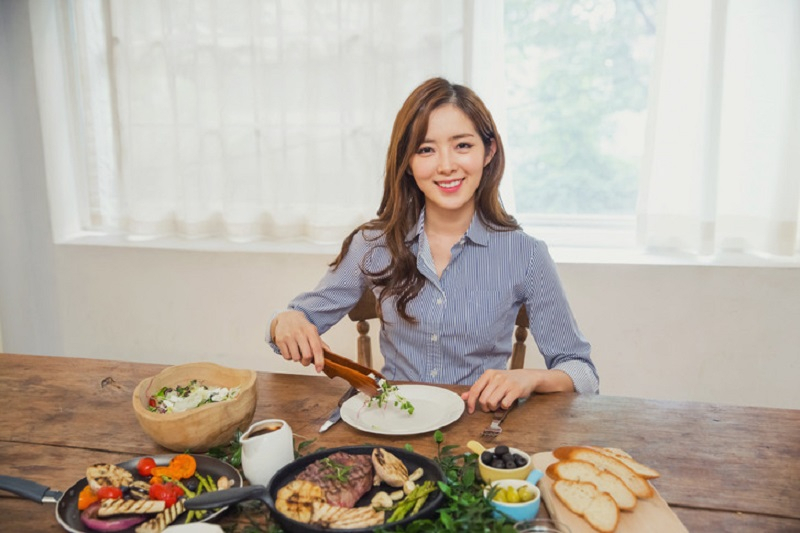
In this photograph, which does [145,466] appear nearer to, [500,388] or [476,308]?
[500,388]

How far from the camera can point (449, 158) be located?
66.3 inches

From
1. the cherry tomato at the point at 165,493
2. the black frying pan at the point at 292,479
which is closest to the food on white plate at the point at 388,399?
the black frying pan at the point at 292,479

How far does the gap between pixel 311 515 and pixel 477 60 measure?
194 centimetres

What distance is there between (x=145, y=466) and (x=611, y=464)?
75cm

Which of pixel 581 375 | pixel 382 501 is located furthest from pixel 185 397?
pixel 581 375

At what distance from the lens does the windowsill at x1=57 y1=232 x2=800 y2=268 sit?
243 cm

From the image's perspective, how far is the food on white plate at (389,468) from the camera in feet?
3.31

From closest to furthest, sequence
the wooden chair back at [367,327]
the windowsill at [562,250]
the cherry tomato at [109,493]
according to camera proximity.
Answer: the cherry tomato at [109,493] → the wooden chair back at [367,327] → the windowsill at [562,250]

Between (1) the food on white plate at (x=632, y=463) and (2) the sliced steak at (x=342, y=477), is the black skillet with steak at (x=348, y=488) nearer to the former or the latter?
(2) the sliced steak at (x=342, y=477)

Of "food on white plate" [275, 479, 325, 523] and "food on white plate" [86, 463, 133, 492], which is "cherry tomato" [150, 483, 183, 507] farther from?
"food on white plate" [275, 479, 325, 523]

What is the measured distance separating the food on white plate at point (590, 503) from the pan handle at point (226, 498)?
43 centimetres

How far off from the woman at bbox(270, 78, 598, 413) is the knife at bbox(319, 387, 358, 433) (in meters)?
0.23

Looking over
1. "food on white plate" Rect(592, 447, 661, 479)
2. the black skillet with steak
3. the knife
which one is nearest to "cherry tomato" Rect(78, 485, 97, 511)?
the black skillet with steak

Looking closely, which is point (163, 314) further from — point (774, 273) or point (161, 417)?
point (774, 273)
